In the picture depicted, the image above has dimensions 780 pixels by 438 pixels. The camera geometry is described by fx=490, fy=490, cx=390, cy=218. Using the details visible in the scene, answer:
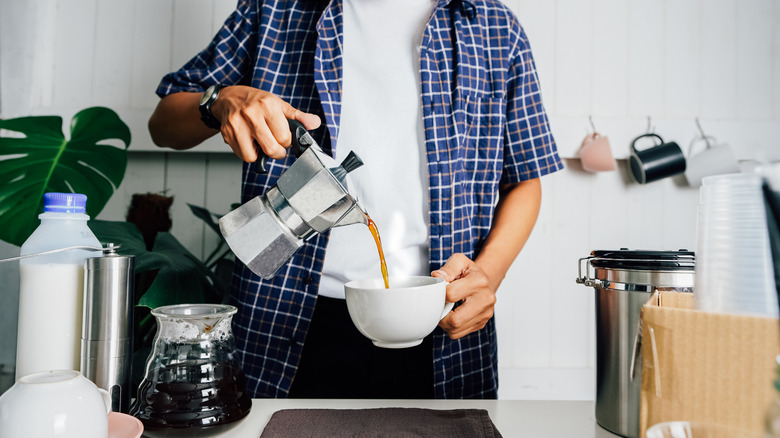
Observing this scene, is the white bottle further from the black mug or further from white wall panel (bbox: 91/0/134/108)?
the black mug

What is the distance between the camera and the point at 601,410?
65 centimetres

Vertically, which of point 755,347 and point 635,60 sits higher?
point 635,60

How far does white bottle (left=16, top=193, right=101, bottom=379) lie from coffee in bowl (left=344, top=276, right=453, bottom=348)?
1.10 feet

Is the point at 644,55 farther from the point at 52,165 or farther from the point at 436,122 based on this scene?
the point at 52,165

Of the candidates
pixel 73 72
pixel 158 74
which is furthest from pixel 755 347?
pixel 73 72

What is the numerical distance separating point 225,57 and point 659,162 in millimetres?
1339

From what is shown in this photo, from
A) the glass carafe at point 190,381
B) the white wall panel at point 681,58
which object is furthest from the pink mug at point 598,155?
the glass carafe at point 190,381

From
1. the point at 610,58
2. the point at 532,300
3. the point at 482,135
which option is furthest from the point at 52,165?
the point at 610,58

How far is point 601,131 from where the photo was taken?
1.68 meters

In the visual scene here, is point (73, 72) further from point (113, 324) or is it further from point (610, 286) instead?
point (610, 286)

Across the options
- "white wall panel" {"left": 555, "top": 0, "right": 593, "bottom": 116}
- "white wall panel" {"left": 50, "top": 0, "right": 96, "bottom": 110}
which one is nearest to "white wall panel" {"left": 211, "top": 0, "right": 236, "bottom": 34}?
"white wall panel" {"left": 50, "top": 0, "right": 96, "bottom": 110}

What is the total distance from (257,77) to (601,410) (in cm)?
88

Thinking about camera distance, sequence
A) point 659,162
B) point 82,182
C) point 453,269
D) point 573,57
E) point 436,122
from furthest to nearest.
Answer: point 573,57, point 659,162, point 82,182, point 436,122, point 453,269

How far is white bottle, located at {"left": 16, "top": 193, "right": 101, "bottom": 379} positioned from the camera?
1.88ft
